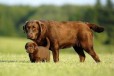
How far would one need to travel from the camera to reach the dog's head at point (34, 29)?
655 inches

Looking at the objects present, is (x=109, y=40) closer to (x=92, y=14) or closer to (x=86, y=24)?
(x=92, y=14)

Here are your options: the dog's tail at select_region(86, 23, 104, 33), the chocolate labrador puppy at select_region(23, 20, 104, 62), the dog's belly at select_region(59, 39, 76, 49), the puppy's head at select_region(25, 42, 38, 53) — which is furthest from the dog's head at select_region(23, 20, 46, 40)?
the dog's tail at select_region(86, 23, 104, 33)

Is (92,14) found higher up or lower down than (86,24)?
lower down

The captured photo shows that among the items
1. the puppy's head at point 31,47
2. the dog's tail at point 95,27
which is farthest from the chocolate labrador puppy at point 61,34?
the puppy's head at point 31,47

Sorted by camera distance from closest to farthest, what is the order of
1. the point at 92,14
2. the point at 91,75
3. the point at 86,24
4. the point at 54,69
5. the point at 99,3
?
the point at 91,75 < the point at 54,69 < the point at 86,24 < the point at 92,14 < the point at 99,3

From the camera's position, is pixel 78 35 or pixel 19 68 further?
pixel 78 35

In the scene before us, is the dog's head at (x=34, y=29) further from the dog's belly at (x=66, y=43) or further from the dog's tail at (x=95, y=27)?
the dog's tail at (x=95, y=27)

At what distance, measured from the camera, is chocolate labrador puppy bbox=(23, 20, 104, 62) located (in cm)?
1681

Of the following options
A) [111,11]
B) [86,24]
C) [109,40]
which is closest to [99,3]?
[111,11]

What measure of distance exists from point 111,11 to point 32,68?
8390 cm

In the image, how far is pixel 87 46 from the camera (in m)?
17.5

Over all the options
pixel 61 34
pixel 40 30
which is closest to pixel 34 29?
pixel 40 30

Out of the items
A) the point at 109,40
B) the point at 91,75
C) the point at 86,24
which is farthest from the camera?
the point at 109,40

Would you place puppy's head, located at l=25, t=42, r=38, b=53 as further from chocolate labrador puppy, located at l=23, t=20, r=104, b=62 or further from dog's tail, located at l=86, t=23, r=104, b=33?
dog's tail, located at l=86, t=23, r=104, b=33
